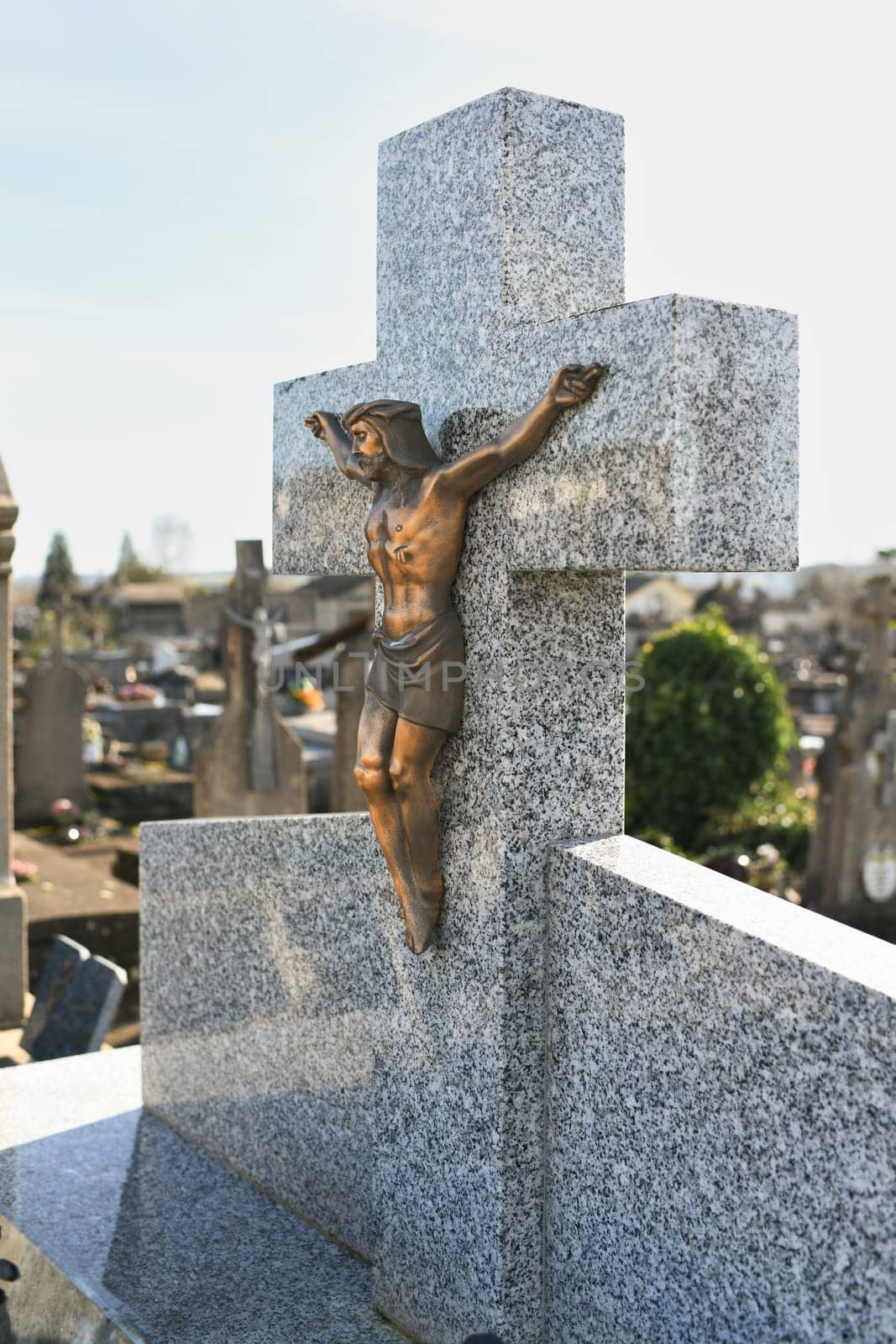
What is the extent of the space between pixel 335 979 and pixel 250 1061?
566 millimetres

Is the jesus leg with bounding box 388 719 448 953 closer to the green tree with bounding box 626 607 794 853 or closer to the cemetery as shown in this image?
the cemetery

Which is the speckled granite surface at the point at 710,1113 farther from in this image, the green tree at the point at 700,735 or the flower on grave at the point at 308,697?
the flower on grave at the point at 308,697

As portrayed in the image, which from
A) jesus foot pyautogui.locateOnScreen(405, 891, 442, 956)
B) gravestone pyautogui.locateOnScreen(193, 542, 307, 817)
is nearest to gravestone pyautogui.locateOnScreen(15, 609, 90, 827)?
gravestone pyautogui.locateOnScreen(193, 542, 307, 817)

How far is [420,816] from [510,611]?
507mm

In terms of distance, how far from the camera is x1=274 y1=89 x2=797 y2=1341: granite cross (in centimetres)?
261

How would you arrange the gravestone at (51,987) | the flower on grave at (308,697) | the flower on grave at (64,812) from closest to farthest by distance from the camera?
the gravestone at (51,987) → the flower on grave at (64,812) → the flower on grave at (308,697)

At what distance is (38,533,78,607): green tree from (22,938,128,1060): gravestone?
4230 cm

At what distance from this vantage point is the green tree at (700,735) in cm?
1477

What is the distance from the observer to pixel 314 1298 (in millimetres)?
3363

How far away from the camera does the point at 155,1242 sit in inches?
142

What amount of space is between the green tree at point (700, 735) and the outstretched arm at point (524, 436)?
39.0ft

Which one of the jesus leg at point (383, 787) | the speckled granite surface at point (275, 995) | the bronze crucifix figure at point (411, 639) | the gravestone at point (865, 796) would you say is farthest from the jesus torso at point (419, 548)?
the gravestone at point (865, 796)

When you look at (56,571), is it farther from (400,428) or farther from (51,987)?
(400,428)

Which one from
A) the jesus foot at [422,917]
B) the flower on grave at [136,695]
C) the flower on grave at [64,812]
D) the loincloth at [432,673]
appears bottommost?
the flower on grave at [64,812]
